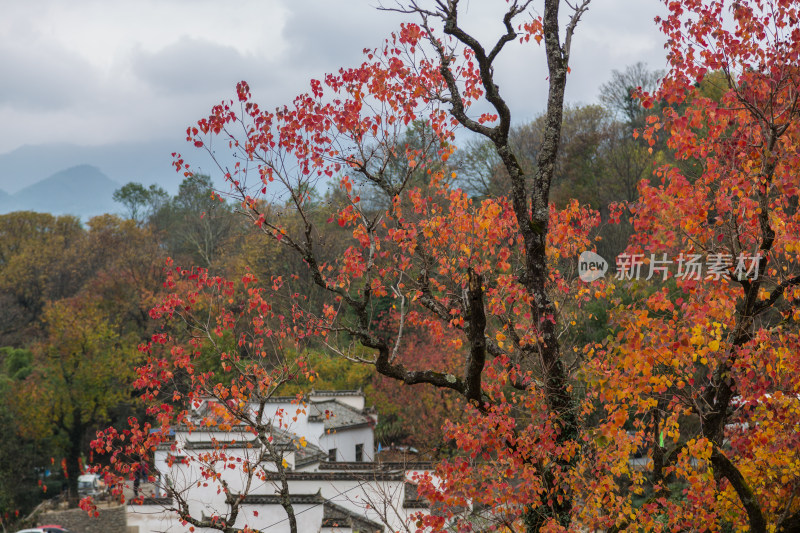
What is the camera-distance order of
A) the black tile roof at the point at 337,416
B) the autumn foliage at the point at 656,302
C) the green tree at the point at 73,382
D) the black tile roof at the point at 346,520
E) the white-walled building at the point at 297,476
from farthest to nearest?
the green tree at the point at 73,382 < the black tile roof at the point at 337,416 < the black tile roof at the point at 346,520 < the white-walled building at the point at 297,476 < the autumn foliage at the point at 656,302

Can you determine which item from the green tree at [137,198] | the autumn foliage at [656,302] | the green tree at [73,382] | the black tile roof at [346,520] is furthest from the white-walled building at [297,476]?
the green tree at [137,198]

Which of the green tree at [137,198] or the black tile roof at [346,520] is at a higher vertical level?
the green tree at [137,198]

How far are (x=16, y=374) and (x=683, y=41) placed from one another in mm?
35243

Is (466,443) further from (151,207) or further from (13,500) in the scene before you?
(151,207)

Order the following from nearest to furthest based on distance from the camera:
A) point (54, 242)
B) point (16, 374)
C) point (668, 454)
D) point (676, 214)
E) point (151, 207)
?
point (676, 214) < point (668, 454) < point (16, 374) < point (54, 242) < point (151, 207)

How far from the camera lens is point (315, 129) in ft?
30.2

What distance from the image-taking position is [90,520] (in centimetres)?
2611

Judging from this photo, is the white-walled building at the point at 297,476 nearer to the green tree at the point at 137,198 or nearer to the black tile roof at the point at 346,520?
the black tile roof at the point at 346,520

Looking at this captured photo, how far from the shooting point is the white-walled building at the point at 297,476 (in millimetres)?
15641

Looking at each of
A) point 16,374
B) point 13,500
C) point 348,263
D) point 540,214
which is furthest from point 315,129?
point 16,374

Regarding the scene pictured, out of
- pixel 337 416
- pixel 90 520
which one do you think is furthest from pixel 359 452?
pixel 90 520

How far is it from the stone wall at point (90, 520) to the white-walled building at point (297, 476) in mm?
4357

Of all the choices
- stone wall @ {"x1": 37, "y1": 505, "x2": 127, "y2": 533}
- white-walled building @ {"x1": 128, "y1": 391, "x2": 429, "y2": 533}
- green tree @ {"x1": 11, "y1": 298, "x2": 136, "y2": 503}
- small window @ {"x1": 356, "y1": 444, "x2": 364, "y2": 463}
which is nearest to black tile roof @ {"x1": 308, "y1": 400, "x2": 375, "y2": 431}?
white-walled building @ {"x1": 128, "y1": 391, "x2": 429, "y2": 533}

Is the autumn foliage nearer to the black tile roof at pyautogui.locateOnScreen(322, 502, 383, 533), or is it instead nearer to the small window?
the black tile roof at pyautogui.locateOnScreen(322, 502, 383, 533)
